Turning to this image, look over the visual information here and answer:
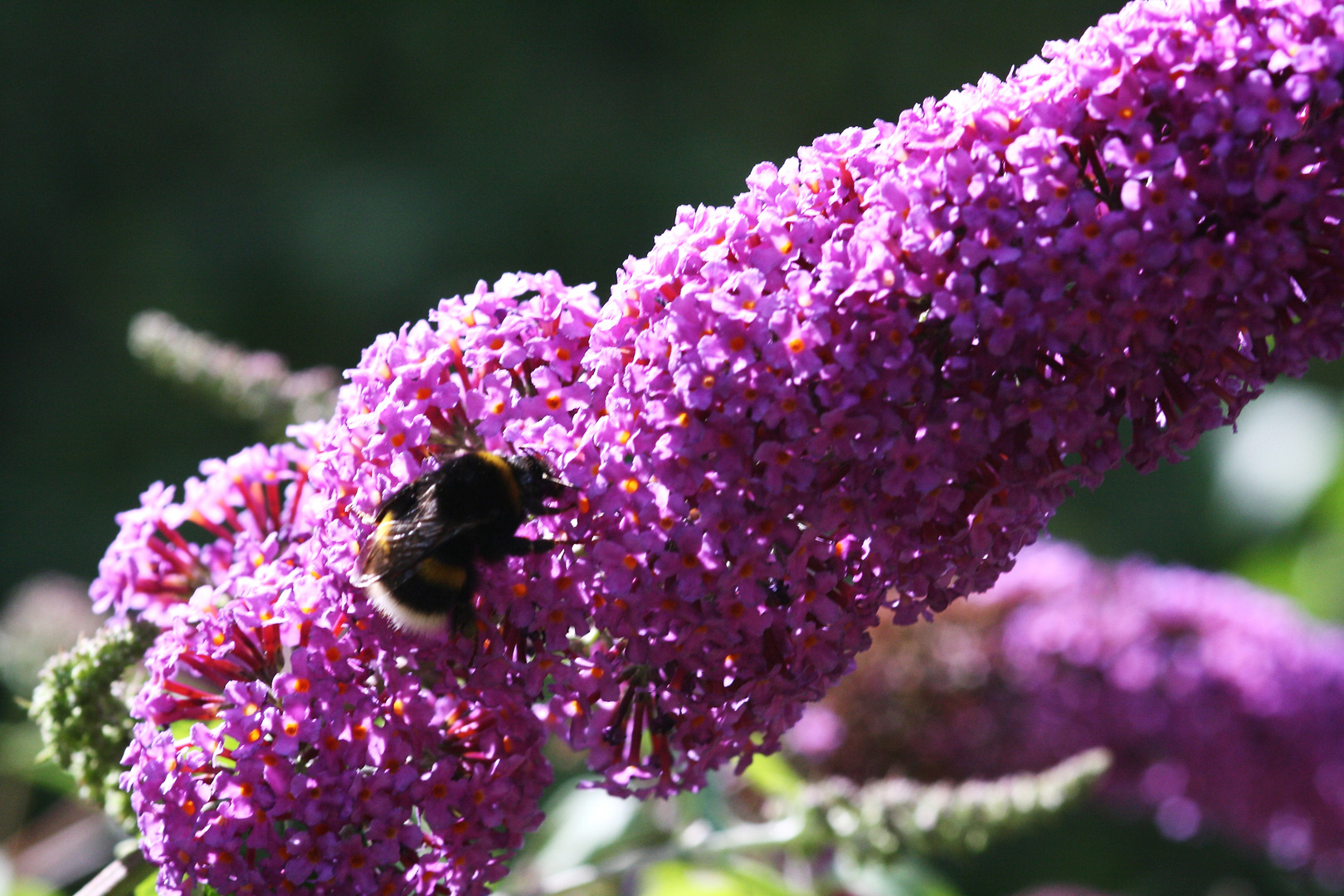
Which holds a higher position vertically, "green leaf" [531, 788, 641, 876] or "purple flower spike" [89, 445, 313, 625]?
"purple flower spike" [89, 445, 313, 625]

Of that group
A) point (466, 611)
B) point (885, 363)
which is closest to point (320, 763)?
point (466, 611)

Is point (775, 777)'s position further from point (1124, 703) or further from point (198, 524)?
point (198, 524)

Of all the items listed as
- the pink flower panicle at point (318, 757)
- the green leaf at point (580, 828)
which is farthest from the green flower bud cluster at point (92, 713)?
the green leaf at point (580, 828)

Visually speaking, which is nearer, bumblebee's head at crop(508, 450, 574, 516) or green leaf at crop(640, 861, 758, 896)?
bumblebee's head at crop(508, 450, 574, 516)

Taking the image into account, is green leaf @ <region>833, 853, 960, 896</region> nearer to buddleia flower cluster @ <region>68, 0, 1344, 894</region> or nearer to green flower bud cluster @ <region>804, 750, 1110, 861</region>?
green flower bud cluster @ <region>804, 750, 1110, 861</region>

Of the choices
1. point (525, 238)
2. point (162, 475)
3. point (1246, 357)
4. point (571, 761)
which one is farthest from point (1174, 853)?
point (162, 475)

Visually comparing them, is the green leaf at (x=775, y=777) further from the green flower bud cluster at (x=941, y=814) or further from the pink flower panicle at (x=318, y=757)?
the pink flower panicle at (x=318, y=757)

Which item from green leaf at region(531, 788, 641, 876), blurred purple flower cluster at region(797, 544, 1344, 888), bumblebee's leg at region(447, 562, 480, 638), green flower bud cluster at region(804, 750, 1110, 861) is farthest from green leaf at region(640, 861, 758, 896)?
bumblebee's leg at region(447, 562, 480, 638)
